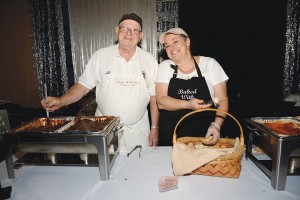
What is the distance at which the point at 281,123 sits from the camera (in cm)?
179

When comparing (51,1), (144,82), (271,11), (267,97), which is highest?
(51,1)

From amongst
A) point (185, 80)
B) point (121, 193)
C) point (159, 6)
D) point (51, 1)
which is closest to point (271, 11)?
point (159, 6)

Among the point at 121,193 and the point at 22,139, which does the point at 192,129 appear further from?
the point at 22,139

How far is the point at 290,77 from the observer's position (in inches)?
209

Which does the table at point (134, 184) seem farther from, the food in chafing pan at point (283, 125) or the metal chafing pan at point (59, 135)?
the food in chafing pan at point (283, 125)

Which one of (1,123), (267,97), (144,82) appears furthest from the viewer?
(267,97)

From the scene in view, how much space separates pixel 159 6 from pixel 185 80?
12.7 feet

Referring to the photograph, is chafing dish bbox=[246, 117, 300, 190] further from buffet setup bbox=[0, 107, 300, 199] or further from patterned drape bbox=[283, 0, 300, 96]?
patterned drape bbox=[283, 0, 300, 96]

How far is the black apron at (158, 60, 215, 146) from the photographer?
2.38 meters

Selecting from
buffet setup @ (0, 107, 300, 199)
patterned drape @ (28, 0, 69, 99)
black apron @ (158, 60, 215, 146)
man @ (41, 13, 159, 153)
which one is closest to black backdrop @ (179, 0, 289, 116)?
black apron @ (158, 60, 215, 146)

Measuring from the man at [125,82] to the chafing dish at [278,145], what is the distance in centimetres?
123

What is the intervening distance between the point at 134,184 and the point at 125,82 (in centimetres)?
132

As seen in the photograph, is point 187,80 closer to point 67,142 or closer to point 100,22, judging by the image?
point 67,142

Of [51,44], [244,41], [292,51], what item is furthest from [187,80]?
[51,44]
